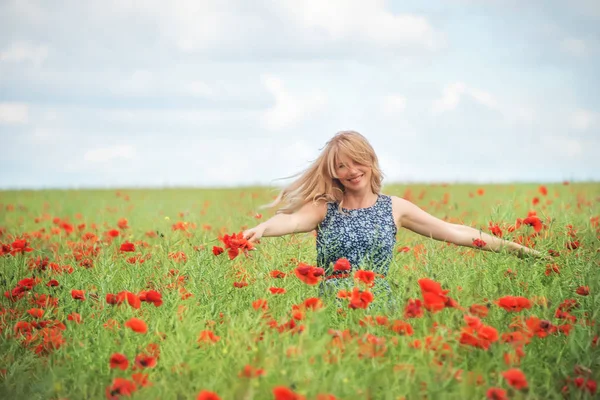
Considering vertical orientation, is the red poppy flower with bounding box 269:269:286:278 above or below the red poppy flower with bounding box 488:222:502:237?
below

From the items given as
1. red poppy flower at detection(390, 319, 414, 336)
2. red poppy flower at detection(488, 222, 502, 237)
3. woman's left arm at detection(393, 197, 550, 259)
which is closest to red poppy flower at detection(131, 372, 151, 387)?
red poppy flower at detection(390, 319, 414, 336)

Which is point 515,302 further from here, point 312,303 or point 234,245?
point 234,245

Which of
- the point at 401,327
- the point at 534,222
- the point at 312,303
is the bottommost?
the point at 401,327

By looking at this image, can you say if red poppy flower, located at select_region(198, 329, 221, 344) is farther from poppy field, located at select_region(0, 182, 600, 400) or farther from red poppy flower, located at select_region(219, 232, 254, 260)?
red poppy flower, located at select_region(219, 232, 254, 260)

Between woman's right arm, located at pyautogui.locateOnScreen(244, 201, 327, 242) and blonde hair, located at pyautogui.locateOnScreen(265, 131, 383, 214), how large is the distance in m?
0.06

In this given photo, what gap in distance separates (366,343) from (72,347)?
5.48 ft

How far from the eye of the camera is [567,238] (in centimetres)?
545

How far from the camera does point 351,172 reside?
16.6 ft

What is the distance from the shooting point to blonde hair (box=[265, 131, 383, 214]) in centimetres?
508

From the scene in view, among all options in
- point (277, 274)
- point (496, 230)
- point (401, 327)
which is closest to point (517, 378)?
point (401, 327)

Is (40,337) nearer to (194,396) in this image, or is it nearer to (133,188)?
(194,396)

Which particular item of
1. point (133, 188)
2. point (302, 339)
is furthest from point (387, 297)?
point (133, 188)

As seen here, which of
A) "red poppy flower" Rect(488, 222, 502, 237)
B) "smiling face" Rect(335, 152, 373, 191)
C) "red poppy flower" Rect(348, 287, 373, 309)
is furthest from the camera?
"smiling face" Rect(335, 152, 373, 191)

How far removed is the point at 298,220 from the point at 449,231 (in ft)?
3.69
